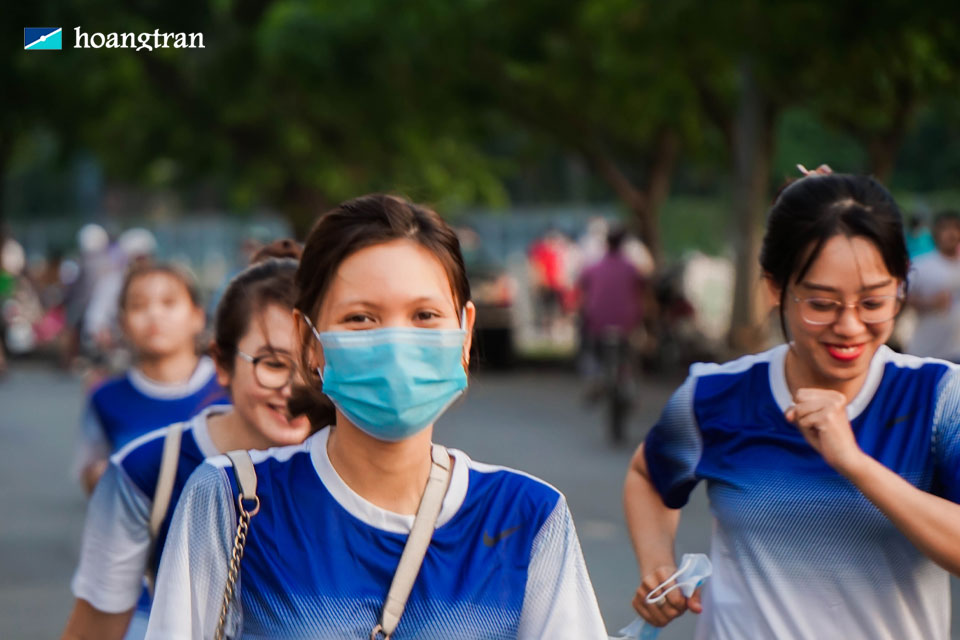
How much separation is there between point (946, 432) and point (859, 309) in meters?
0.29

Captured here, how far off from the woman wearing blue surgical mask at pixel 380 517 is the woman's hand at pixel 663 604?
0.61m

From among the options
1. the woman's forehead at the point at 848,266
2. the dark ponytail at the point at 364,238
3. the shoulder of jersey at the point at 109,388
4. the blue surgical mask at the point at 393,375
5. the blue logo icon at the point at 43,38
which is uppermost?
the blue logo icon at the point at 43,38

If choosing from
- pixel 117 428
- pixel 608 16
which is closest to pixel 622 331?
pixel 608 16

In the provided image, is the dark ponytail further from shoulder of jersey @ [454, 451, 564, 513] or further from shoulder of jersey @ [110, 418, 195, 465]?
shoulder of jersey @ [110, 418, 195, 465]

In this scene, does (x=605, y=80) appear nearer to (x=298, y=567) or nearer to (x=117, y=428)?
(x=117, y=428)

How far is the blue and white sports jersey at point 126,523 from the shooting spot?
324 cm

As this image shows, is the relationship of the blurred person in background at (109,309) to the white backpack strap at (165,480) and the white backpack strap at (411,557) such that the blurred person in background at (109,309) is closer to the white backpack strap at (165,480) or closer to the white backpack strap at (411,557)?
the white backpack strap at (165,480)

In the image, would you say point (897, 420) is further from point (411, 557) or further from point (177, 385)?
point (177, 385)

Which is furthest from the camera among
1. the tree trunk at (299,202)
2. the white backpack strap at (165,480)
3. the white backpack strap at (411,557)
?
the tree trunk at (299,202)

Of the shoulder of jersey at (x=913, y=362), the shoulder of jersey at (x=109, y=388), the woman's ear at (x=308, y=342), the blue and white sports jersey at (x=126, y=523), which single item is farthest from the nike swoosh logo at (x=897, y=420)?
the shoulder of jersey at (x=109, y=388)

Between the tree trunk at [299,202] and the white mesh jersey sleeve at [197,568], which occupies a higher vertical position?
the tree trunk at [299,202]

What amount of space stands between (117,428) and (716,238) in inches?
1597

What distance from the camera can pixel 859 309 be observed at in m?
2.91

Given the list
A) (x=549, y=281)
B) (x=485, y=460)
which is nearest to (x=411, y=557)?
(x=485, y=460)
